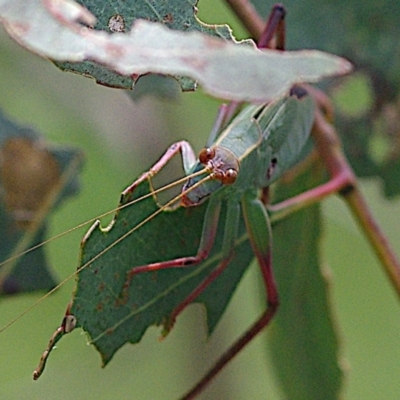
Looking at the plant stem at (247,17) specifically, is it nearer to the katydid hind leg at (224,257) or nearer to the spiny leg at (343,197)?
the spiny leg at (343,197)

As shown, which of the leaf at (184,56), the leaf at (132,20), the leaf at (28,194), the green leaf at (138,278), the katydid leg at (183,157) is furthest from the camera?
the leaf at (28,194)

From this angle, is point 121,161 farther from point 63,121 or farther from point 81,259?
point 81,259

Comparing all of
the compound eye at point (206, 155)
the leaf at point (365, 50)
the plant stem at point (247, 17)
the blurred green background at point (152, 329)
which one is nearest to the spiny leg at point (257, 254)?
the compound eye at point (206, 155)

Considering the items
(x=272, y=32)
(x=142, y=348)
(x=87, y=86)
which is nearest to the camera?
(x=272, y=32)

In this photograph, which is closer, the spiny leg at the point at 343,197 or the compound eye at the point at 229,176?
the compound eye at the point at 229,176

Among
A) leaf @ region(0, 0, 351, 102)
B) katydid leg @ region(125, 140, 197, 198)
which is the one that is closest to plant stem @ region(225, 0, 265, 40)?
katydid leg @ region(125, 140, 197, 198)

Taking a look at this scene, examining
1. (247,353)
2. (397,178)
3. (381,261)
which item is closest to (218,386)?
(247,353)
